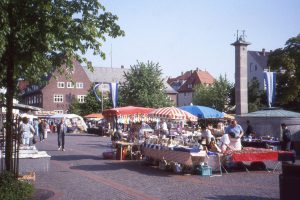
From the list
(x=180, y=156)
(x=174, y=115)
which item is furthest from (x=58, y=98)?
(x=180, y=156)

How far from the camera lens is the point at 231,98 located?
6369 cm

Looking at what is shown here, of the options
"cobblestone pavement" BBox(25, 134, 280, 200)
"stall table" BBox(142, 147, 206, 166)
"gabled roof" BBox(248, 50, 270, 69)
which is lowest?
"cobblestone pavement" BBox(25, 134, 280, 200)

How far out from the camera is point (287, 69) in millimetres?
47156

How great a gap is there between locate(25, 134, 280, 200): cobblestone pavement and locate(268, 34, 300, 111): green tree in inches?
1276

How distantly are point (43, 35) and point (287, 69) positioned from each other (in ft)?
136

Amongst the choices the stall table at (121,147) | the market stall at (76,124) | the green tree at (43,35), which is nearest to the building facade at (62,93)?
the market stall at (76,124)

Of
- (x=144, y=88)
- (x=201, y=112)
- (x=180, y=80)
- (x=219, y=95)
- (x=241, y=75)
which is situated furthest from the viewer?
(x=180, y=80)

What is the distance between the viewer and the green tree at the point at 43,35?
31.0 feet

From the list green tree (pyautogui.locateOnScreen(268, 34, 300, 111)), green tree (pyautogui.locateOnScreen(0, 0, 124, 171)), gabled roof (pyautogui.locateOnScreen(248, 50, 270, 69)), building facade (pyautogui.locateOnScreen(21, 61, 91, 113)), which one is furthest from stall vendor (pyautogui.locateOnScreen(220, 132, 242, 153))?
building facade (pyautogui.locateOnScreen(21, 61, 91, 113))

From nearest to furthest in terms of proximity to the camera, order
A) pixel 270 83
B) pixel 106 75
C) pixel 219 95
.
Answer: pixel 270 83, pixel 219 95, pixel 106 75

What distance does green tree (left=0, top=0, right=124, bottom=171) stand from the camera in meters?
9.45

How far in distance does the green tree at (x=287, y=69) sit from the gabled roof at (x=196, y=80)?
5138cm

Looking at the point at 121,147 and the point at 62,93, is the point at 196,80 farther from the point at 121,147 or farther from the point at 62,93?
the point at 121,147

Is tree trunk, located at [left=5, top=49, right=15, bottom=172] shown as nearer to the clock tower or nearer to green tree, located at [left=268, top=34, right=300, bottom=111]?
the clock tower
